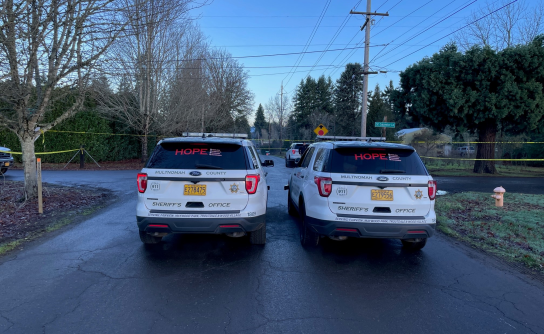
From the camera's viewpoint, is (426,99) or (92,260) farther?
(426,99)

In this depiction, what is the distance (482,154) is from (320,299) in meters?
22.3

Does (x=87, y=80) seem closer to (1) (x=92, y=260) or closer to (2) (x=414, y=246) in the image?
(1) (x=92, y=260)

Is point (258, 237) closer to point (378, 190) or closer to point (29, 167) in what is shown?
point (378, 190)

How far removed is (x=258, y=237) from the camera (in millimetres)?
5918

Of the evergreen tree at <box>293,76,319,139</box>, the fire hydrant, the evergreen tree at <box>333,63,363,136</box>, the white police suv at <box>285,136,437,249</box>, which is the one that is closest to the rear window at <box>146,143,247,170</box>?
the white police suv at <box>285,136,437,249</box>

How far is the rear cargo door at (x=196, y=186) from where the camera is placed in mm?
Answer: 5074

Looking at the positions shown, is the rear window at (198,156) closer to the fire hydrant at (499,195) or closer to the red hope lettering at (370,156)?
the red hope lettering at (370,156)

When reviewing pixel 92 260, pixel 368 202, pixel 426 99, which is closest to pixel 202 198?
pixel 92 260

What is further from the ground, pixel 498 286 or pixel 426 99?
pixel 426 99

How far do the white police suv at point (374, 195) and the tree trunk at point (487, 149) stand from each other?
20.0m

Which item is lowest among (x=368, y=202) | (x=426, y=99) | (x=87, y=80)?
(x=368, y=202)

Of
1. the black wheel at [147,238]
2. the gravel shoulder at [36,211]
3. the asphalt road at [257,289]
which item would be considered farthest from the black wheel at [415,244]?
the gravel shoulder at [36,211]

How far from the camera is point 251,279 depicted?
181 inches

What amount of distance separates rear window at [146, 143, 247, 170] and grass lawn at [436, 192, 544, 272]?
4755 mm
